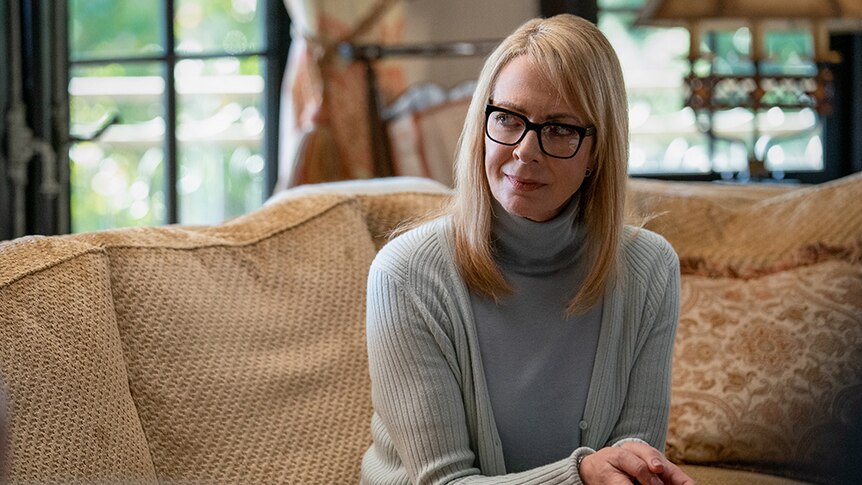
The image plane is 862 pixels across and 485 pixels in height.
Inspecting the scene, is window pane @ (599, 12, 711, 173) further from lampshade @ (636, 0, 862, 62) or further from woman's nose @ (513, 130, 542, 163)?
woman's nose @ (513, 130, 542, 163)

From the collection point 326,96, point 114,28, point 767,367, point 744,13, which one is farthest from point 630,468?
point 114,28

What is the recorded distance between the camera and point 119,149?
11.0 ft

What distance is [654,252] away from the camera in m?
1.65

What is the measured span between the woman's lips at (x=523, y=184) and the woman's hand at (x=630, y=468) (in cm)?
35

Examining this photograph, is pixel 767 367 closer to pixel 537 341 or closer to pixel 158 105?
pixel 537 341

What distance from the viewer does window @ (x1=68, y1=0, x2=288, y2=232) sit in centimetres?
330

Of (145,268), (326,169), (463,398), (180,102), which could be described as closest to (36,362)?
(145,268)

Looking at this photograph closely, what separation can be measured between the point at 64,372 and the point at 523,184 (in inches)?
24.8

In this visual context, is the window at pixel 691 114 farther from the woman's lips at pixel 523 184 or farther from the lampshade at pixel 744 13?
the woman's lips at pixel 523 184

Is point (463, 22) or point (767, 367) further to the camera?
point (463, 22)

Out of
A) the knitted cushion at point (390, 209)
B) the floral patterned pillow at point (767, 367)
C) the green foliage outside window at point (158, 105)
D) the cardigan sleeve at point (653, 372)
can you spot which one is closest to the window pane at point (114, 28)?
the green foliage outside window at point (158, 105)

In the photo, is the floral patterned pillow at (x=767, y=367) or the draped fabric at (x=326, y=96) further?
the draped fabric at (x=326, y=96)

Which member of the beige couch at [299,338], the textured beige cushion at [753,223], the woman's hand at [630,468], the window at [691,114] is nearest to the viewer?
the woman's hand at [630,468]

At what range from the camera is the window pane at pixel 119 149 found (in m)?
3.29
